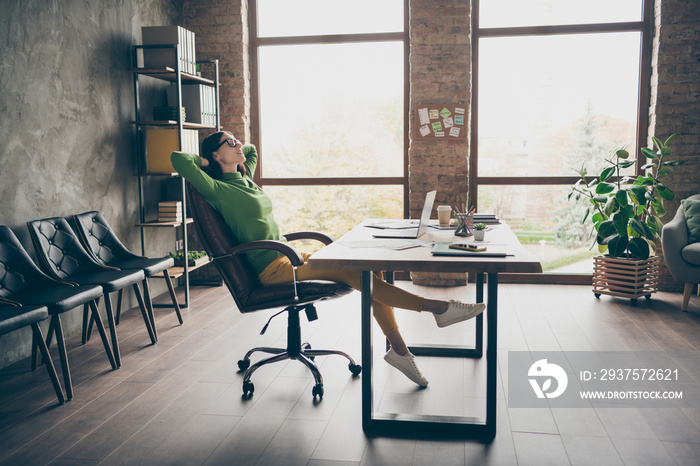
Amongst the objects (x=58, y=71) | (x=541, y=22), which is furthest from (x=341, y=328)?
(x=541, y=22)

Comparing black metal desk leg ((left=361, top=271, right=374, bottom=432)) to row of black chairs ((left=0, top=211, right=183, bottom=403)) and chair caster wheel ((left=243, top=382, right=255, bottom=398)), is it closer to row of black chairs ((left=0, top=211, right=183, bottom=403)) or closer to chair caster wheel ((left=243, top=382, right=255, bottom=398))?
chair caster wheel ((left=243, top=382, right=255, bottom=398))

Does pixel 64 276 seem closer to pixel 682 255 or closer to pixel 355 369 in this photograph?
pixel 355 369

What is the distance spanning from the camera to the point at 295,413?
2699 millimetres

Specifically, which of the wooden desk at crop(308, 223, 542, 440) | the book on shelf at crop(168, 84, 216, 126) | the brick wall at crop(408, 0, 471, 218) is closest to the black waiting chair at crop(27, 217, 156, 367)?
the wooden desk at crop(308, 223, 542, 440)

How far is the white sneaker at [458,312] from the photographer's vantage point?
271 cm

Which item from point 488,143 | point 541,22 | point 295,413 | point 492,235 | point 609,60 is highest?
point 541,22

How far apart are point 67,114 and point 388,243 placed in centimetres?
249

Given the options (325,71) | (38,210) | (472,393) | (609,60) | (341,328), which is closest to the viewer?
(472,393)

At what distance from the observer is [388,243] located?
2775 mm

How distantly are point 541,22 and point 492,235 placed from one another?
128 inches

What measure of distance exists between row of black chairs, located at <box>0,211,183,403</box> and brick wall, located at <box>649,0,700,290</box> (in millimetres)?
4311

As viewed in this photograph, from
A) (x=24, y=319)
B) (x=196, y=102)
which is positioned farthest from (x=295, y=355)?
(x=196, y=102)

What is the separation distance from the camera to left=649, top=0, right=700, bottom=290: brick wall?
4988 millimetres

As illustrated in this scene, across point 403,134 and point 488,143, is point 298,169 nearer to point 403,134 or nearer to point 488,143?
point 403,134
